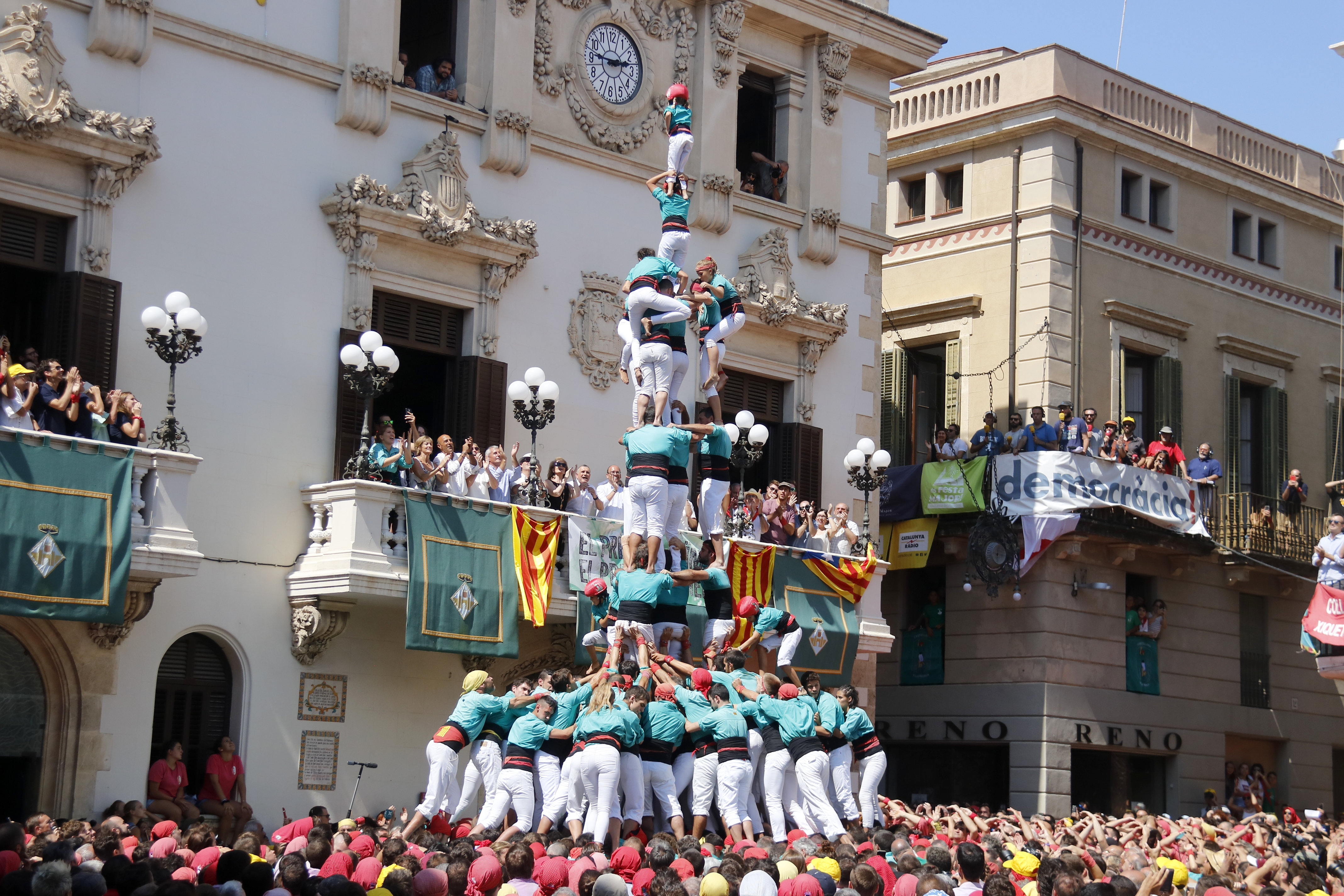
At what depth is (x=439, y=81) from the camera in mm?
25266

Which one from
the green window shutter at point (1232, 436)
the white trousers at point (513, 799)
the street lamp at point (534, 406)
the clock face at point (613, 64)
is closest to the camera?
the white trousers at point (513, 799)

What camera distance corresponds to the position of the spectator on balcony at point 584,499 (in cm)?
2416

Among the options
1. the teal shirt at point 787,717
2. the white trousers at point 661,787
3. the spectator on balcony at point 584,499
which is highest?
the spectator on balcony at point 584,499

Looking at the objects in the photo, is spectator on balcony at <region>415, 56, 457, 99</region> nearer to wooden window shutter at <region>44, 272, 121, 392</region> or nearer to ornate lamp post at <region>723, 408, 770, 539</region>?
wooden window shutter at <region>44, 272, 121, 392</region>

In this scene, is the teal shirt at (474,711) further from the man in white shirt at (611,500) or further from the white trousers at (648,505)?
the man in white shirt at (611,500)

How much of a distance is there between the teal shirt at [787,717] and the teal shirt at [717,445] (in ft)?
8.82

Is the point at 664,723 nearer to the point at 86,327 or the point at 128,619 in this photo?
the point at 128,619

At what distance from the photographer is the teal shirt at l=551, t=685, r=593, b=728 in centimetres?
1808

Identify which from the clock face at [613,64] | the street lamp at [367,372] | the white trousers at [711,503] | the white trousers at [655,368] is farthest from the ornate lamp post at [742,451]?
the clock face at [613,64]

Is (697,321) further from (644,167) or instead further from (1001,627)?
(1001,627)

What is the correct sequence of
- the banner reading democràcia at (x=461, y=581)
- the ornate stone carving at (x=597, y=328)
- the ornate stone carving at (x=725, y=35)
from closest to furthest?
the banner reading democràcia at (x=461, y=581)
the ornate stone carving at (x=597, y=328)
the ornate stone carving at (x=725, y=35)

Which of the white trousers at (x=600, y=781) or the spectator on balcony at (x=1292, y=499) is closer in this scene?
the white trousers at (x=600, y=781)

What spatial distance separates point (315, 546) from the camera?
2239 cm

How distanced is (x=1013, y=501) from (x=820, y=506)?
11.6 ft
